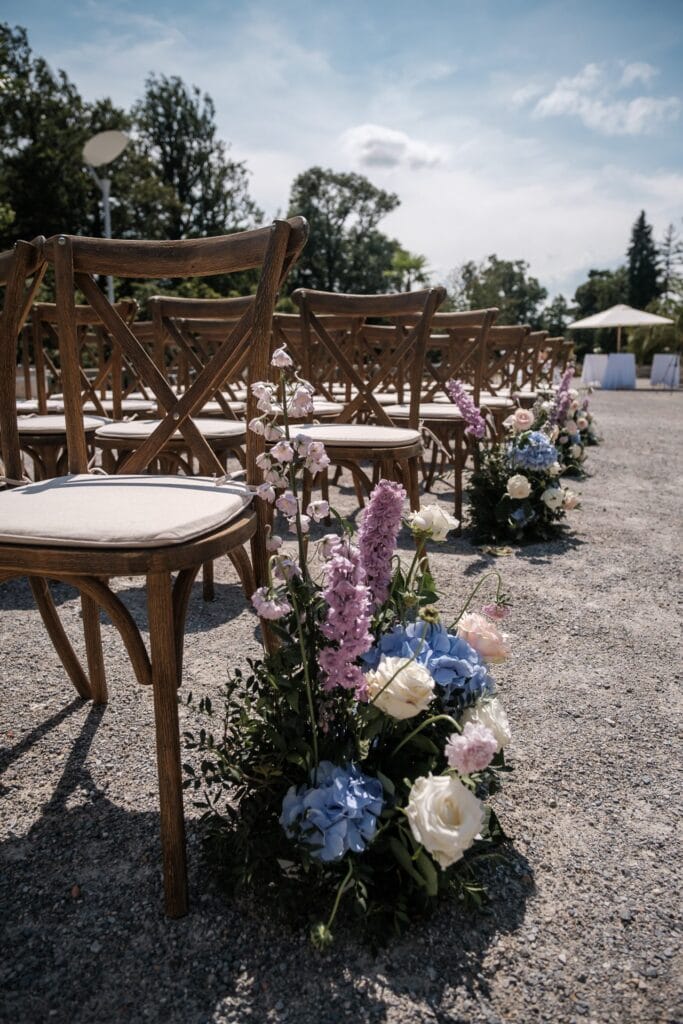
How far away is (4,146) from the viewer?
2273cm

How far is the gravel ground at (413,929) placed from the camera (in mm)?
1020

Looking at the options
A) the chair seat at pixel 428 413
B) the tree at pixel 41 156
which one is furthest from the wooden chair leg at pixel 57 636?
the tree at pixel 41 156

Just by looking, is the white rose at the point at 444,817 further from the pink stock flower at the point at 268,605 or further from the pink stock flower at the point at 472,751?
the pink stock flower at the point at 268,605

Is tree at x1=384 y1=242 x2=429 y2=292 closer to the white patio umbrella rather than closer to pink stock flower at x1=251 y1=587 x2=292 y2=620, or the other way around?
the white patio umbrella

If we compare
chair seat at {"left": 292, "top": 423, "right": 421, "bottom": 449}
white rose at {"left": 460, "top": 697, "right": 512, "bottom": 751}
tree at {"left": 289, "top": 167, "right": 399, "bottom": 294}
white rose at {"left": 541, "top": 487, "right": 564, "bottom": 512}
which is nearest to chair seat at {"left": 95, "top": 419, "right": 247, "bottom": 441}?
chair seat at {"left": 292, "top": 423, "right": 421, "bottom": 449}

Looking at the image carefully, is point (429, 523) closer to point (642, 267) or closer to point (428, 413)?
point (428, 413)

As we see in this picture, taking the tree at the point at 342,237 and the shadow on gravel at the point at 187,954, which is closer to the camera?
the shadow on gravel at the point at 187,954

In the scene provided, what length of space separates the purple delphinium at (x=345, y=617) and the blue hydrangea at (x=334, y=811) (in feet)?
0.58

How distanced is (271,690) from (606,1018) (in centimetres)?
70

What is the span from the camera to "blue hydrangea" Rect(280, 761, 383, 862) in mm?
1062

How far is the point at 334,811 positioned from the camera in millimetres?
1092

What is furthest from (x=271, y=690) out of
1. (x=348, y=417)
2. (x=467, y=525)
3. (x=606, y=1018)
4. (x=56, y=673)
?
(x=467, y=525)

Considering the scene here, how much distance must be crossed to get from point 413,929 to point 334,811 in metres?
0.25

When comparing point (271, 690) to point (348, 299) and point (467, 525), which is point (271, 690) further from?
point (467, 525)
